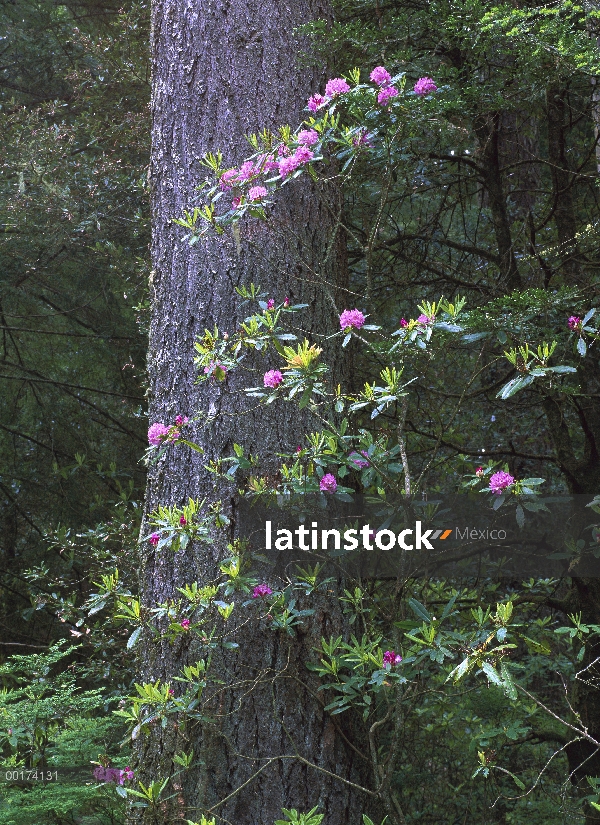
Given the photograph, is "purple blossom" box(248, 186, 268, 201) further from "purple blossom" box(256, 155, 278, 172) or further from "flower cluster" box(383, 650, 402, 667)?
"flower cluster" box(383, 650, 402, 667)

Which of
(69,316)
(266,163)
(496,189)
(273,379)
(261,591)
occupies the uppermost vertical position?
(69,316)

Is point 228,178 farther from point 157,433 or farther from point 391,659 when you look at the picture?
point 391,659

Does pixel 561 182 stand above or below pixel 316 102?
above

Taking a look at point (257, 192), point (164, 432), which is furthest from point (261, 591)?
point (257, 192)

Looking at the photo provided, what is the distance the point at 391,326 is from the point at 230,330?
204 cm

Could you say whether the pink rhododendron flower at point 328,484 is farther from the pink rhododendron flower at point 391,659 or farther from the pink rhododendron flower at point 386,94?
the pink rhododendron flower at point 386,94

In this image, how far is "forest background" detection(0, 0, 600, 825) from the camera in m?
2.83

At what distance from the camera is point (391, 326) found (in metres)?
4.53

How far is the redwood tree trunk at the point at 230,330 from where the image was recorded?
2.33 meters

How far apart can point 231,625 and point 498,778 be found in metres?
2.68

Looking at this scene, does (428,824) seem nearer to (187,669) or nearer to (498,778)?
(498,778)

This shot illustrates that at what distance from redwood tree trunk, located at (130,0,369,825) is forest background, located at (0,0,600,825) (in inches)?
6.8

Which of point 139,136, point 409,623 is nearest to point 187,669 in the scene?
point 409,623

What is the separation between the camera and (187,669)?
225 cm
